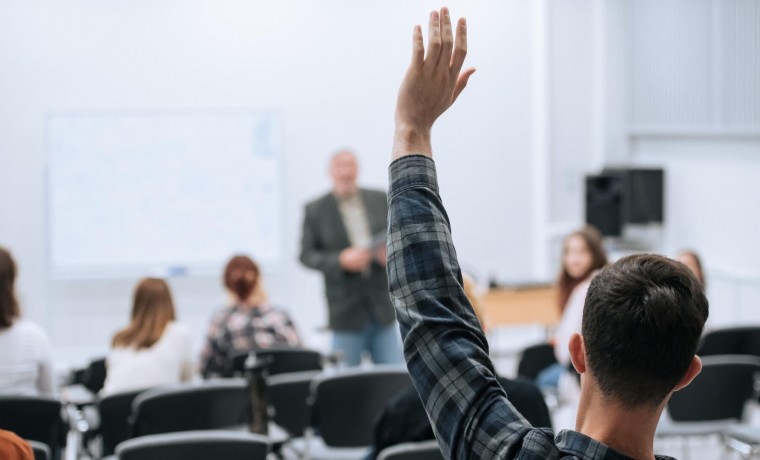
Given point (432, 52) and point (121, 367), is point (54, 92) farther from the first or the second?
point (432, 52)

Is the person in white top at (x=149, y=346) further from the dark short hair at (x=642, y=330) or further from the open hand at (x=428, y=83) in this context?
the dark short hair at (x=642, y=330)

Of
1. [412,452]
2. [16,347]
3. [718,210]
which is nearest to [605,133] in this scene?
[718,210]

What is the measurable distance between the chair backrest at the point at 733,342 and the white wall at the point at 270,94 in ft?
10.5

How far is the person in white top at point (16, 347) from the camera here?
394 centimetres

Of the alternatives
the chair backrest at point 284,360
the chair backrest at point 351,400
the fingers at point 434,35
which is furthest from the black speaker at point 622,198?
the fingers at point 434,35

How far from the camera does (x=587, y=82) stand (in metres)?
8.48

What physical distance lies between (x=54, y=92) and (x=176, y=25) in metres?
1.06

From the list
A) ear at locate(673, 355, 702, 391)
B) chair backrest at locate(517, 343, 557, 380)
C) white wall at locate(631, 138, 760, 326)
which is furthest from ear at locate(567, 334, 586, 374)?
white wall at locate(631, 138, 760, 326)

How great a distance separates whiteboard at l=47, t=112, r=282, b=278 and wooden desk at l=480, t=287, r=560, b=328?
67.8 inches

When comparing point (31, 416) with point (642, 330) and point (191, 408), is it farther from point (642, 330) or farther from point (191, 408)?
point (642, 330)

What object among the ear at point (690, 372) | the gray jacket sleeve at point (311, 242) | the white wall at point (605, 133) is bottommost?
the ear at point (690, 372)

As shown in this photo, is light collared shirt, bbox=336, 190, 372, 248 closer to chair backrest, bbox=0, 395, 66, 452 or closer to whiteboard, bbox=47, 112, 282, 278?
whiteboard, bbox=47, 112, 282, 278

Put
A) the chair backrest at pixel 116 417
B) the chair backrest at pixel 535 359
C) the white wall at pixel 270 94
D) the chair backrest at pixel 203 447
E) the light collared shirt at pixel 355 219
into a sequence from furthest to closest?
the white wall at pixel 270 94 → the light collared shirt at pixel 355 219 → the chair backrest at pixel 535 359 → the chair backrest at pixel 116 417 → the chair backrest at pixel 203 447

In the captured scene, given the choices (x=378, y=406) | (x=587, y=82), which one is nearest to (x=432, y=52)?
(x=378, y=406)
